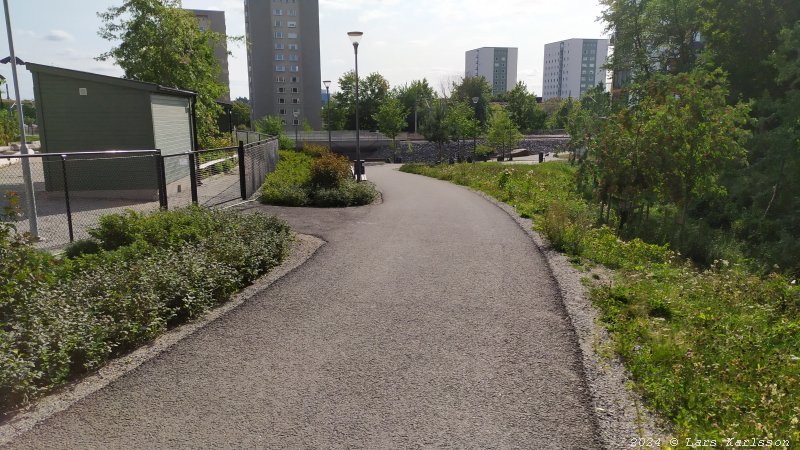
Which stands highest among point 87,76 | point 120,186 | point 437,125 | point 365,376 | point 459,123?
point 87,76

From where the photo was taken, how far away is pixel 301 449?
382 centimetres

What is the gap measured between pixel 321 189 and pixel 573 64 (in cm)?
18420

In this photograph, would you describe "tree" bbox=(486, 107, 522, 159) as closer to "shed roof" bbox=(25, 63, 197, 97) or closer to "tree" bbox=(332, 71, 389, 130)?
"tree" bbox=(332, 71, 389, 130)

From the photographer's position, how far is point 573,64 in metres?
182

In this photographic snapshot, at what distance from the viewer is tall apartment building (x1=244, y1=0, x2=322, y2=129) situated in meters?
93.5

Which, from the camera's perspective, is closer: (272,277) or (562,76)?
(272,277)

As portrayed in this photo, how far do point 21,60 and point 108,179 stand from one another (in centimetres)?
466

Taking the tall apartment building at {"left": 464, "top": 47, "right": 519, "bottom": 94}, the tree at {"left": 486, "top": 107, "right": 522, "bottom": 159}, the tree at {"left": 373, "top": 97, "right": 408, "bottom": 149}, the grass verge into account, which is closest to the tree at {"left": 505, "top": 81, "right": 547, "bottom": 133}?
the tree at {"left": 486, "top": 107, "right": 522, "bottom": 159}

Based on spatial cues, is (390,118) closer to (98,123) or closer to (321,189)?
(321,189)

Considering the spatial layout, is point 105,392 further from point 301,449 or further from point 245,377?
point 301,449

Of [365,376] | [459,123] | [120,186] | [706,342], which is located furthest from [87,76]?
[459,123]

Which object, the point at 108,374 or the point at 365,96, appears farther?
the point at 365,96

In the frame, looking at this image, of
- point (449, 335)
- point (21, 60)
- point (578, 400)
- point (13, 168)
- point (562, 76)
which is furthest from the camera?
point (562, 76)

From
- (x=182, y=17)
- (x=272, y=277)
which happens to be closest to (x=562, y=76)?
(x=182, y=17)
